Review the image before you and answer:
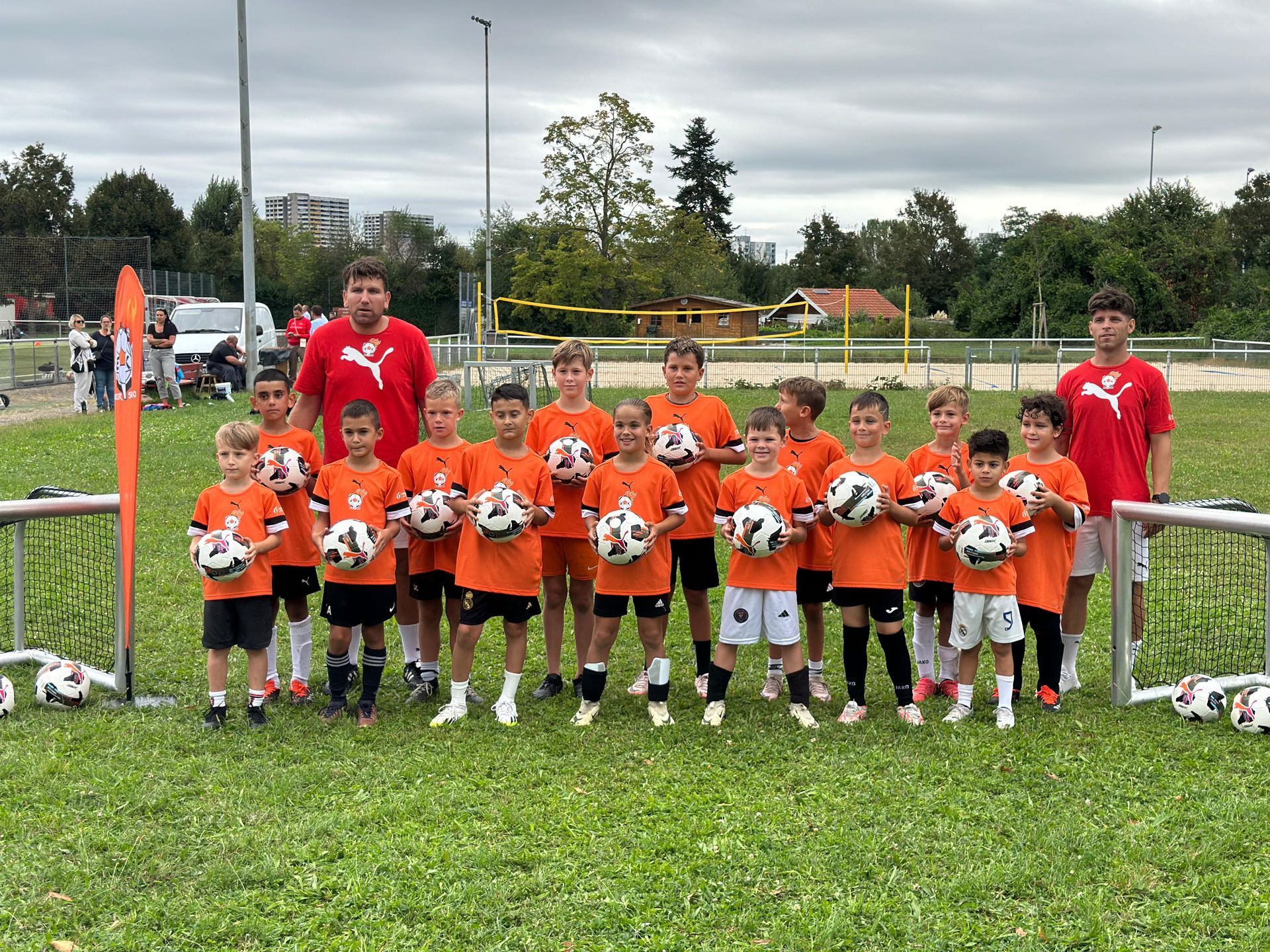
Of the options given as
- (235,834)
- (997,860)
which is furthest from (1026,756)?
(235,834)

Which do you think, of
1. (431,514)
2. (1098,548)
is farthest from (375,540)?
(1098,548)

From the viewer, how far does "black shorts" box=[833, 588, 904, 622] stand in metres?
5.46

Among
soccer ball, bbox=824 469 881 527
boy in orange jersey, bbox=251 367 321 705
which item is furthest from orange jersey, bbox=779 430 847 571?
boy in orange jersey, bbox=251 367 321 705

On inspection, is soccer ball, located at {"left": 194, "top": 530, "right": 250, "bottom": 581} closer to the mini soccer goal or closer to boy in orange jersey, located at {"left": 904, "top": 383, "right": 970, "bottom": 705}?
boy in orange jersey, located at {"left": 904, "top": 383, "right": 970, "bottom": 705}

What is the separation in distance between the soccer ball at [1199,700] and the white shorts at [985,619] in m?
0.96

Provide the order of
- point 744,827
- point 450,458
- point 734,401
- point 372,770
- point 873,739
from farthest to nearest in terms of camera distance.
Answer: point 734,401
point 450,458
point 873,739
point 372,770
point 744,827

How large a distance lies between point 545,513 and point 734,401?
17.3 meters

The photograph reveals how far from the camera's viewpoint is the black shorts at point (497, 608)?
5469 mm

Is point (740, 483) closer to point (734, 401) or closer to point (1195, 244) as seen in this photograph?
point (734, 401)

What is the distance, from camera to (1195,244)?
165 ft

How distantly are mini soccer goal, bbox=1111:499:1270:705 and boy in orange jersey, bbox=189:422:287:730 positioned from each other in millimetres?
4449

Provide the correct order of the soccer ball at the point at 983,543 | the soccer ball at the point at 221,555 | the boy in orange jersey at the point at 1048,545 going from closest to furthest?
the soccer ball at the point at 221,555, the soccer ball at the point at 983,543, the boy in orange jersey at the point at 1048,545


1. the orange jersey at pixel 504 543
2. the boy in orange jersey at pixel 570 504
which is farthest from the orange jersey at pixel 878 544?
the orange jersey at pixel 504 543

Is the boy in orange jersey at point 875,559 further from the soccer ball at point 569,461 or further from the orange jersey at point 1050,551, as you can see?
the soccer ball at point 569,461
